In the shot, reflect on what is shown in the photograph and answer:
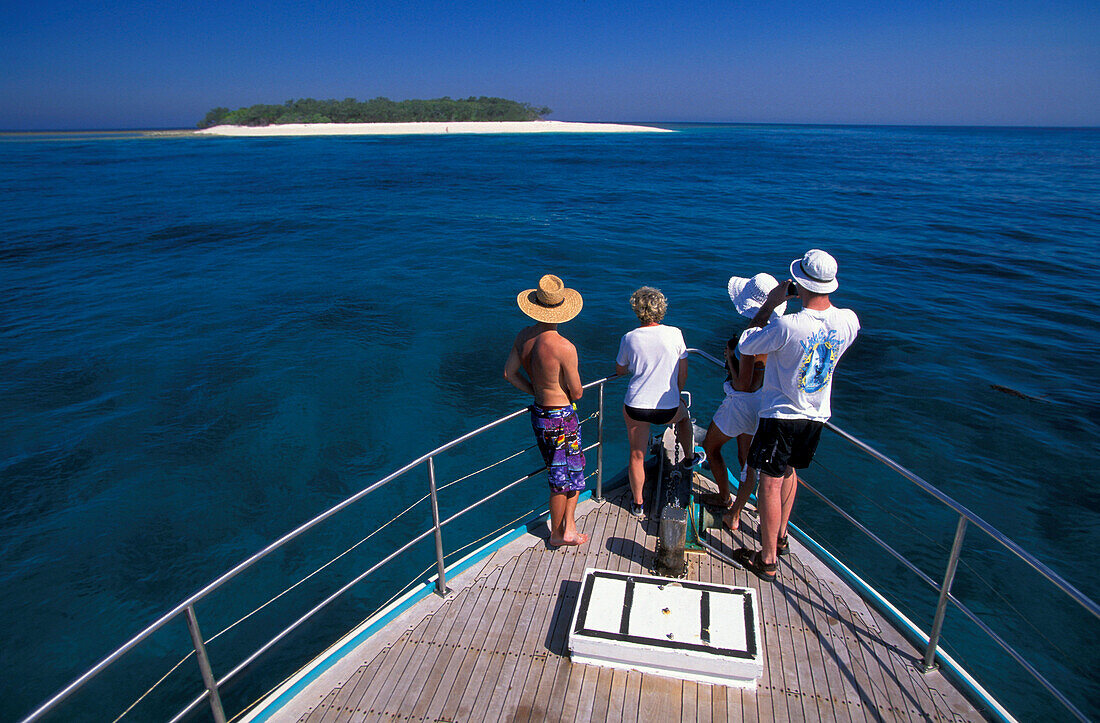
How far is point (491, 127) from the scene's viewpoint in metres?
117

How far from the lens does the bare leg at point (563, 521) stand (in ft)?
14.8

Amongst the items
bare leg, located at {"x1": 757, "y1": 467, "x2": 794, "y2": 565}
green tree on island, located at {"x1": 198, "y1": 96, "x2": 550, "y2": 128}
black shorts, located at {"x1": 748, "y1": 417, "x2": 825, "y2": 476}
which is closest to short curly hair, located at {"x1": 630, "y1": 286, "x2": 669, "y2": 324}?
black shorts, located at {"x1": 748, "y1": 417, "x2": 825, "y2": 476}

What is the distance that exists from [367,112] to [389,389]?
127968mm

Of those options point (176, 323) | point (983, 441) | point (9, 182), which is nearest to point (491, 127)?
point (9, 182)

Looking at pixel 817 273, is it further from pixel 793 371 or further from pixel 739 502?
pixel 739 502

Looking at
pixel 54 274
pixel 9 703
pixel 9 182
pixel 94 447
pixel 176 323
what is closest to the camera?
pixel 9 703

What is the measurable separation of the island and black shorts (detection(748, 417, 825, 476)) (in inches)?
4363

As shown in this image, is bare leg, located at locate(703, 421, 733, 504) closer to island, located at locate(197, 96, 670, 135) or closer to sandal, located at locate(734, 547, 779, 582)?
sandal, located at locate(734, 547, 779, 582)

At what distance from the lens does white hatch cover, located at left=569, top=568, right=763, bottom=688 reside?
11.2 ft

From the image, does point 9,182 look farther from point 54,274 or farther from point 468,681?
point 468,681

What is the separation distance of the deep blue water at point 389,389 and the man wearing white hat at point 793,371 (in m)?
2.34

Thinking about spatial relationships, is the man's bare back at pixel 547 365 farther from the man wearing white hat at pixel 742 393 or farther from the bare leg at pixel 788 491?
the bare leg at pixel 788 491

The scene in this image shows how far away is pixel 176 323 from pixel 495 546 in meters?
14.5

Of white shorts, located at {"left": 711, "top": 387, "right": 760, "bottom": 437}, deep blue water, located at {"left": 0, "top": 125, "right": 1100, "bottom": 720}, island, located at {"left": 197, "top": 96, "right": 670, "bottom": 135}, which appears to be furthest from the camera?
island, located at {"left": 197, "top": 96, "right": 670, "bottom": 135}
